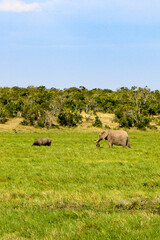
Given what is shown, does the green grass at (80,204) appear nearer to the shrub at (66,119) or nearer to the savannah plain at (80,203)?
the savannah plain at (80,203)

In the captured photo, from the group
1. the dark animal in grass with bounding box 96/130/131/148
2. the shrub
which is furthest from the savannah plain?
the shrub

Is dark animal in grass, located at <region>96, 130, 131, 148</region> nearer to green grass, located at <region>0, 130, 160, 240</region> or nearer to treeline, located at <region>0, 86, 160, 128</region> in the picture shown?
green grass, located at <region>0, 130, 160, 240</region>

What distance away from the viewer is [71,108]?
230 ft

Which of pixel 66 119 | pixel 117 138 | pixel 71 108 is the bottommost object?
pixel 117 138

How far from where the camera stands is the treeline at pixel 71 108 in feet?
195

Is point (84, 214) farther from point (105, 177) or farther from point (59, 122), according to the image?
point (59, 122)

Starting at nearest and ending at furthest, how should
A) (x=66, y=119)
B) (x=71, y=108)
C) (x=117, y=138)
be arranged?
1. (x=117, y=138)
2. (x=66, y=119)
3. (x=71, y=108)

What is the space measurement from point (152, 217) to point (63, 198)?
2872mm

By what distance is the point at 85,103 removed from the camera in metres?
80.8

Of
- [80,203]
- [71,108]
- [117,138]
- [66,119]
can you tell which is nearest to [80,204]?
[80,203]

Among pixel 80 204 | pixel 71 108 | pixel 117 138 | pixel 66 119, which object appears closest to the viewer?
pixel 80 204

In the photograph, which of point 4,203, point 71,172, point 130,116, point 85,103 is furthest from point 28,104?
point 4,203

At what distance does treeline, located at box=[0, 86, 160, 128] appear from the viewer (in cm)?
5934

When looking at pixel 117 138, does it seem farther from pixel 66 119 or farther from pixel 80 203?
pixel 66 119
